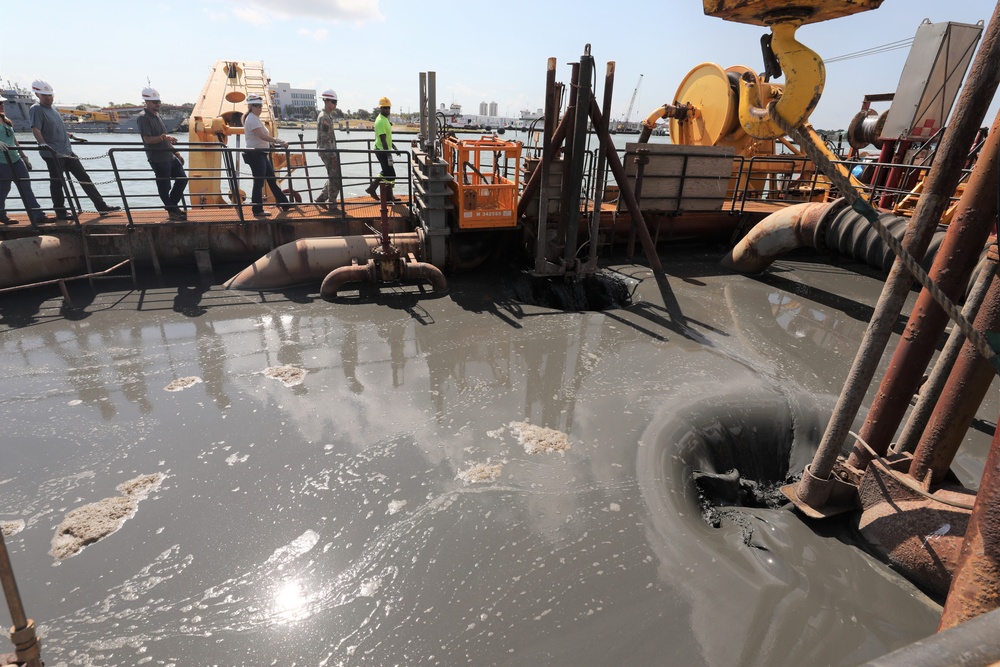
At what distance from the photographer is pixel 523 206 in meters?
8.43

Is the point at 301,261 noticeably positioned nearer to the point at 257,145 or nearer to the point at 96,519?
the point at 257,145

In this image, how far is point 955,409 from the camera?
10.5ft

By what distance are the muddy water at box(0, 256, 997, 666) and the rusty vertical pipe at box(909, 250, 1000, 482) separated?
2.59 ft

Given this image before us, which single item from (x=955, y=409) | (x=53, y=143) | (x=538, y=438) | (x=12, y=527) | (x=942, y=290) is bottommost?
(x=12, y=527)

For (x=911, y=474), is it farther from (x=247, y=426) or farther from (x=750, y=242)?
(x=750, y=242)

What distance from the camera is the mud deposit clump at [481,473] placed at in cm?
399

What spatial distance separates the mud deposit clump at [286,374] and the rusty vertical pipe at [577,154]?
14.6ft

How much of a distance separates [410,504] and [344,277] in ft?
15.1

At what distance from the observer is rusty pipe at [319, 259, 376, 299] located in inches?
295

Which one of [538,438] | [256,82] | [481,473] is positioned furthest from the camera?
[256,82]

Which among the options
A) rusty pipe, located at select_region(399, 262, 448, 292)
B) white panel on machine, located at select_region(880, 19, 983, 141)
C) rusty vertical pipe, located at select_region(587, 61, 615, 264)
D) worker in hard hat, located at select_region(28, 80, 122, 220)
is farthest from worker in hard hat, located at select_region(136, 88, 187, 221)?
white panel on machine, located at select_region(880, 19, 983, 141)

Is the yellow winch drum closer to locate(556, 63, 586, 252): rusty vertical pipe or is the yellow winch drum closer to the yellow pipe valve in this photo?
the yellow pipe valve

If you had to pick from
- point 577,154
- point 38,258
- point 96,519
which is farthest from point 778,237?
point 38,258

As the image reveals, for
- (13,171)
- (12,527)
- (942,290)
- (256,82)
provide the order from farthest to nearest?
(256,82) < (13,171) < (12,527) < (942,290)
